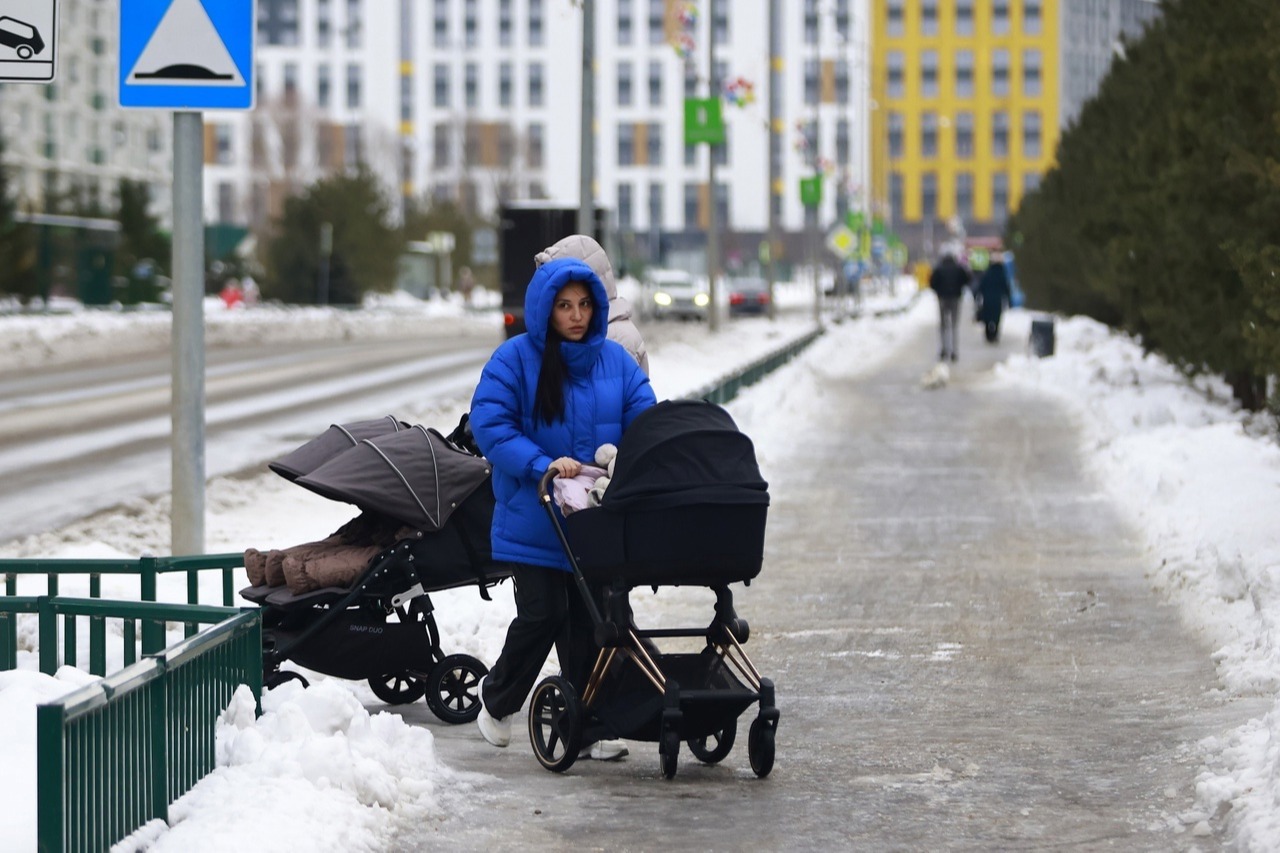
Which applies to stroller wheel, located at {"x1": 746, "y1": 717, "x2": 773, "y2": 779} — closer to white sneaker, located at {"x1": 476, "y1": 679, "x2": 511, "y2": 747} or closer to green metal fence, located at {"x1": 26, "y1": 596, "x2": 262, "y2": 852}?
white sneaker, located at {"x1": 476, "y1": 679, "x2": 511, "y2": 747}

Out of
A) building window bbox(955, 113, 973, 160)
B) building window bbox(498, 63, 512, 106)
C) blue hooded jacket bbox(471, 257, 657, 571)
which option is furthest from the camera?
building window bbox(955, 113, 973, 160)

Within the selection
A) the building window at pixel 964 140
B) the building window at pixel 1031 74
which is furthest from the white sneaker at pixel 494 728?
the building window at pixel 964 140

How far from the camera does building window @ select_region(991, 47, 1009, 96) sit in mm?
162125

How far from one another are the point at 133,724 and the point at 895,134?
162 metres

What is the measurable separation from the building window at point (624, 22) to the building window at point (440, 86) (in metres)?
12.7

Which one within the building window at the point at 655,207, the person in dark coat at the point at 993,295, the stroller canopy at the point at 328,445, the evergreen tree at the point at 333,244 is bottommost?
the stroller canopy at the point at 328,445

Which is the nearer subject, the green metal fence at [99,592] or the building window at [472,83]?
the green metal fence at [99,592]

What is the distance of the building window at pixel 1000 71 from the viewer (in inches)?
6383

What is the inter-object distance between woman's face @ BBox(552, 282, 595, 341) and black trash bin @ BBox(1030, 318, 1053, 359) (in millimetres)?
27860

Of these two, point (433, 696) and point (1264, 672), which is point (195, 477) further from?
point (1264, 672)

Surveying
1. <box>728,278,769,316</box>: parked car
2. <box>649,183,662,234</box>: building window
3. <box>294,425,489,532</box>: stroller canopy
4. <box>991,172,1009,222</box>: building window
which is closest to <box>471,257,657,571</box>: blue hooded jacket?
<box>294,425,489,532</box>: stroller canopy

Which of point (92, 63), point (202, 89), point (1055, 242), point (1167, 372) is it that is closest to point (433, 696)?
point (202, 89)

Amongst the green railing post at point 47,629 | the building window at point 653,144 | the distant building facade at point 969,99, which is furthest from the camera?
the distant building facade at point 969,99

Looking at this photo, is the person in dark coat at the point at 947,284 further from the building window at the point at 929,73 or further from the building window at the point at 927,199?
the building window at the point at 929,73
